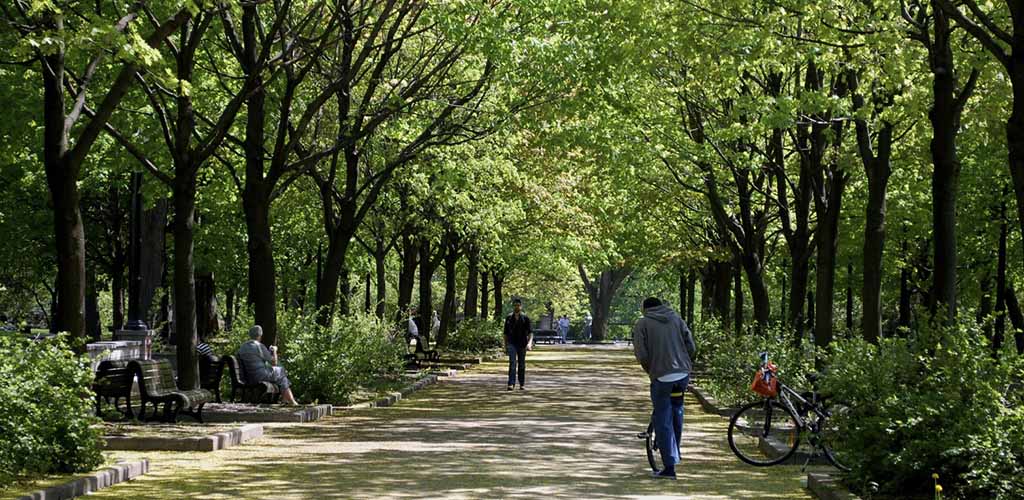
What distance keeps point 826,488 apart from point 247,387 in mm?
11627

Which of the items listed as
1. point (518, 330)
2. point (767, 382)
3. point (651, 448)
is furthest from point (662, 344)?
point (518, 330)

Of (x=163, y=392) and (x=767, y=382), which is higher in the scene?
(x=767, y=382)

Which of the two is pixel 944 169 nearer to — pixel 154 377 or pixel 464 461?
pixel 464 461

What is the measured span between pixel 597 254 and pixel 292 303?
A: 80.9 feet

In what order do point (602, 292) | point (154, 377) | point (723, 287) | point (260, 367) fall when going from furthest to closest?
1. point (602, 292)
2. point (723, 287)
3. point (260, 367)
4. point (154, 377)

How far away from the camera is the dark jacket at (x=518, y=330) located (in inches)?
1206

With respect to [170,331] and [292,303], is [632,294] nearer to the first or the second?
[292,303]

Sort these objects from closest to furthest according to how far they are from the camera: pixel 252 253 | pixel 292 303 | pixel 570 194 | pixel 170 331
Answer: pixel 252 253 < pixel 570 194 < pixel 170 331 < pixel 292 303

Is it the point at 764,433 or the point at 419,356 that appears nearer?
the point at 764,433

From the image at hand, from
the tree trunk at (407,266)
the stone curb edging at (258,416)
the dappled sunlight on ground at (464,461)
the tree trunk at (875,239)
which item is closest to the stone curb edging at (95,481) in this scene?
the dappled sunlight on ground at (464,461)

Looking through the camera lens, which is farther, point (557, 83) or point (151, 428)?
point (557, 83)

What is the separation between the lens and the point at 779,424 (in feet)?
54.4

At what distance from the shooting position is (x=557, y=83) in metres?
25.0

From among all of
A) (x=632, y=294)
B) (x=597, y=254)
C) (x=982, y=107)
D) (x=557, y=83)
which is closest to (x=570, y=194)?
(x=597, y=254)
